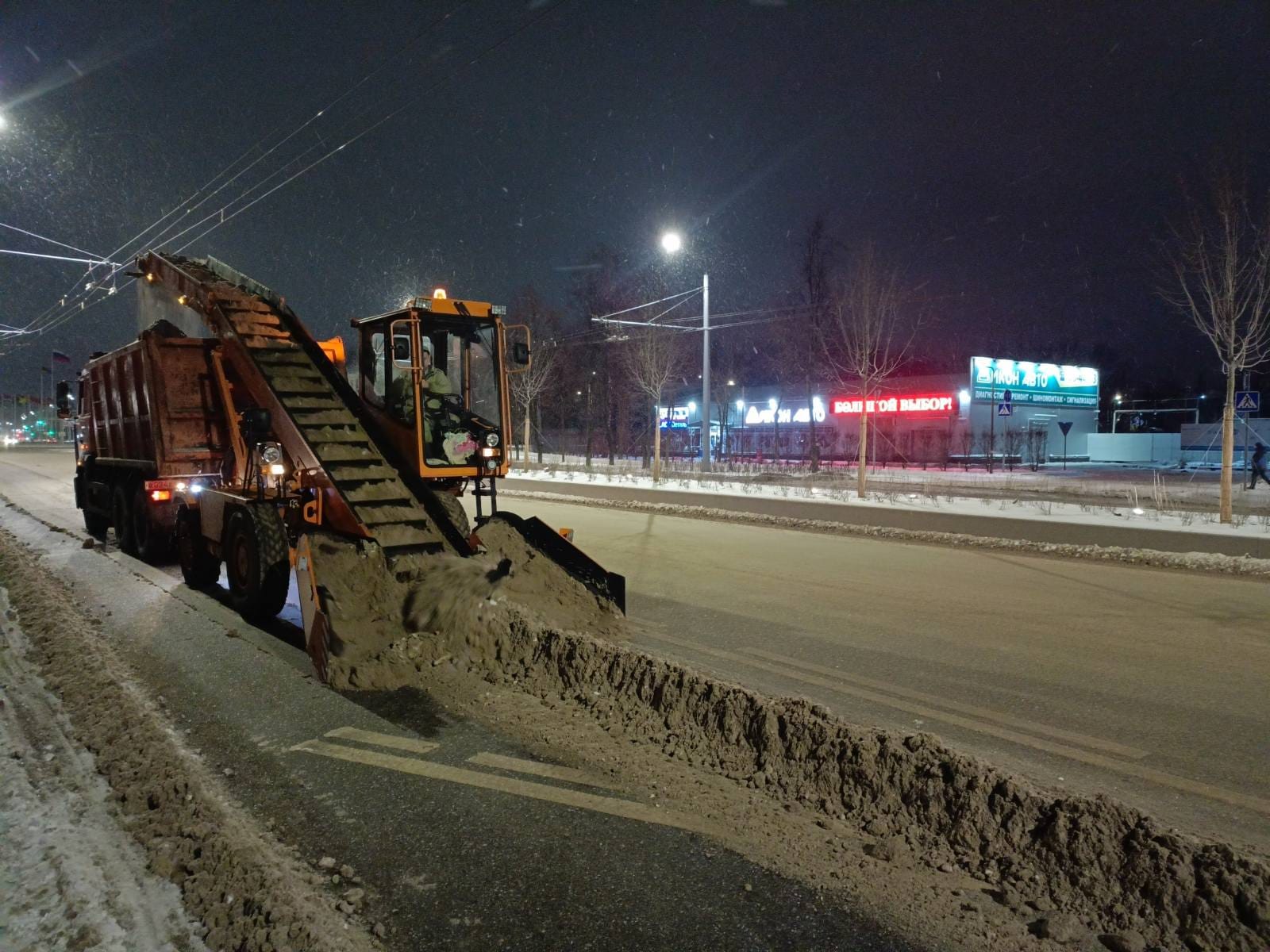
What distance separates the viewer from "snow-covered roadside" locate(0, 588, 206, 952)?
10.1 ft

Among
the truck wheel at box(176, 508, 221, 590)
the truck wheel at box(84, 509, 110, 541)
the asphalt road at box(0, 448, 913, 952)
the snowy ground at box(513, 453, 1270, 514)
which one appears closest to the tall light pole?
the snowy ground at box(513, 453, 1270, 514)

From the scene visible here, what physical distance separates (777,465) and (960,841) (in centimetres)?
3860

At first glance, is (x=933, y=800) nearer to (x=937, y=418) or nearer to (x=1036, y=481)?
(x=1036, y=481)

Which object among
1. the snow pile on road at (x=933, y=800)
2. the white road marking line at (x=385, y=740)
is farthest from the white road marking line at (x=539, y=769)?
the snow pile on road at (x=933, y=800)

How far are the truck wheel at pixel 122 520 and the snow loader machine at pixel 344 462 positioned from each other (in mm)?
1943

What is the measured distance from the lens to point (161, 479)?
10.1 meters

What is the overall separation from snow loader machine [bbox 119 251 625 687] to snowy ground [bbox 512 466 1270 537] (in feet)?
34.1

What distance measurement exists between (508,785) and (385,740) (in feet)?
3.43

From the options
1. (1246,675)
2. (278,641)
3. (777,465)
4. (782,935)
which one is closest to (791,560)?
(1246,675)

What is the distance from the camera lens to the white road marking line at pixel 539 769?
4.39 metres

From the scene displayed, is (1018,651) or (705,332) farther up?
(705,332)

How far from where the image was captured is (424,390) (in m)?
8.76

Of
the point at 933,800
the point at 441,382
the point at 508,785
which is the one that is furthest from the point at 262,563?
the point at 933,800

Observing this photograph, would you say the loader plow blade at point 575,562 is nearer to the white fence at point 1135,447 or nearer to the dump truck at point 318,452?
the dump truck at point 318,452
